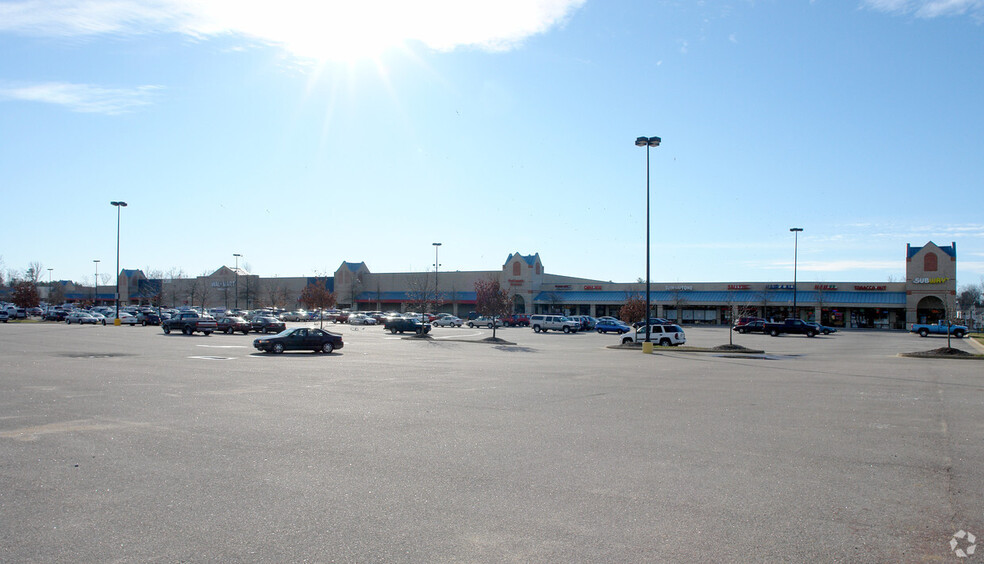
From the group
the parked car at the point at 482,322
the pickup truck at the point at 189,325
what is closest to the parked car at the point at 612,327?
the parked car at the point at 482,322

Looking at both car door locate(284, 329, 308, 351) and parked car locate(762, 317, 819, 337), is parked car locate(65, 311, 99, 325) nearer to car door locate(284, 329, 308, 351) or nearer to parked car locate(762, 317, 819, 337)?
car door locate(284, 329, 308, 351)

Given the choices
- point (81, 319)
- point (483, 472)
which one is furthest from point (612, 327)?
point (81, 319)

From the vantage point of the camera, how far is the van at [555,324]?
5634 cm

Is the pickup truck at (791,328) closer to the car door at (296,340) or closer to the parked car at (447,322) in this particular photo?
the parked car at (447,322)

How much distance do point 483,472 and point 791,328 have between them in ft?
169

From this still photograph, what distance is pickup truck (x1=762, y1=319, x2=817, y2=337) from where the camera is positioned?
171ft

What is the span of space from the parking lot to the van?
39027 millimetres

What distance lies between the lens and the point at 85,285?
131m

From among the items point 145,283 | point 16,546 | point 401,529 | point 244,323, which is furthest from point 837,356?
point 145,283

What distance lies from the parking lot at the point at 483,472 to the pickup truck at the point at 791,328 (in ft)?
123

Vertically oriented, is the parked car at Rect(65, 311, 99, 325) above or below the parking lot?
below

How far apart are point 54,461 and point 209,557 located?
180 inches

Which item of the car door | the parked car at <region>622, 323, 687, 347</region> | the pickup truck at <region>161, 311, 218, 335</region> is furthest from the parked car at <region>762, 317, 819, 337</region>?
the pickup truck at <region>161, 311, 218, 335</region>

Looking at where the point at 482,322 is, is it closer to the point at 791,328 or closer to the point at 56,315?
the point at 791,328
